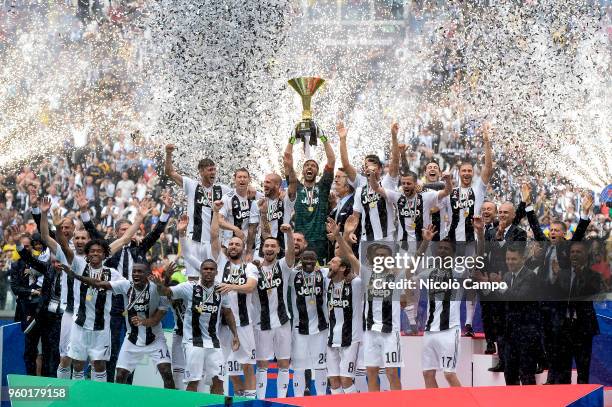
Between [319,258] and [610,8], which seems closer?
[319,258]

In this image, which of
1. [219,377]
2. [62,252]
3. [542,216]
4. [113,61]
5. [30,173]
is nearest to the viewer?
[219,377]

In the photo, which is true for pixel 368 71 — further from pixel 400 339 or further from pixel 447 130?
pixel 400 339

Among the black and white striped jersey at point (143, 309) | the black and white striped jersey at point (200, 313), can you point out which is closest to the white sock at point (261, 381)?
the black and white striped jersey at point (200, 313)

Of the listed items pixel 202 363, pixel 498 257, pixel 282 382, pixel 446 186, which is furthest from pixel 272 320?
pixel 498 257

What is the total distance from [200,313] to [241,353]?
667 mm

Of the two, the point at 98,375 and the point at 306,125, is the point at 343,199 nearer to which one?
the point at 306,125

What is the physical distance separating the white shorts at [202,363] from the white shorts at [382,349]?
131 centimetres

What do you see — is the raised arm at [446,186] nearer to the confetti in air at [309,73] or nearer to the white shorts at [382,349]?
the white shorts at [382,349]

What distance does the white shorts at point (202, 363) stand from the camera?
977 cm

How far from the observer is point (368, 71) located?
30969 mm

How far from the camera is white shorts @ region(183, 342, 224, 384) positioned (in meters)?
9.77

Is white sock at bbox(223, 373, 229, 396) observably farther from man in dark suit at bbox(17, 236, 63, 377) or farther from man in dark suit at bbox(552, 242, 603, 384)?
man in dark suit at bbox(552, 242, 603, 384)

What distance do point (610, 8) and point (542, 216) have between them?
926 cm

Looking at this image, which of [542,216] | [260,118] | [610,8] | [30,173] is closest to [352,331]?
[542,216]
